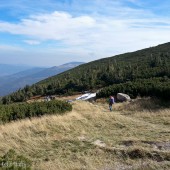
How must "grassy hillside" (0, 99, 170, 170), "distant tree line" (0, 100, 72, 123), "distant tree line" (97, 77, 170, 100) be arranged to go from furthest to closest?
"distant tree line" (97, 77, 170, 100) → "distant tree line" (0, 100, 72, 123) → "grassy hillside" (0, 99, 170, 170)

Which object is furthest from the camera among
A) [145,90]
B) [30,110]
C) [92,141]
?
[145,90]

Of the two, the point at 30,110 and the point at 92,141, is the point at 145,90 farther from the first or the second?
the point at 92,141

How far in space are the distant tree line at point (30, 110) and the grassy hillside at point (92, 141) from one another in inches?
43.1

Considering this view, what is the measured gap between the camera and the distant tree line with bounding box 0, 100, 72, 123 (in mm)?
14297

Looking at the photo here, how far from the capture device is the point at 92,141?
34.4ft

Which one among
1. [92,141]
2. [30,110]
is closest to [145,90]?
[30,110]

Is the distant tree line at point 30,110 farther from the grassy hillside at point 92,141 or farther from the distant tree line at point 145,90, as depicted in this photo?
the distant tree line at point 145,90

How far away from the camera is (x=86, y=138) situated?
11.1m

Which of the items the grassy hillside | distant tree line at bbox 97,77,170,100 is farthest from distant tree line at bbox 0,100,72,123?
distant tree line at bbox 97,77,170,100

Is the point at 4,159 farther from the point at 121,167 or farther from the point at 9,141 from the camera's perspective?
the point at 9,141

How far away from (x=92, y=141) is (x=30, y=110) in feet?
17.7

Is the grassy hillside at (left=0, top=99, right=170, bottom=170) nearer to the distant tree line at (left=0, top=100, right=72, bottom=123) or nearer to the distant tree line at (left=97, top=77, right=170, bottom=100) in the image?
the distant tree line at (left=0, top=100, right=72, bottom=123)

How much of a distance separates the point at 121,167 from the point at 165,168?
1.06m

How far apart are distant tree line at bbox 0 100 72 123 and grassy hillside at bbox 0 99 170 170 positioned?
1.09 meters
